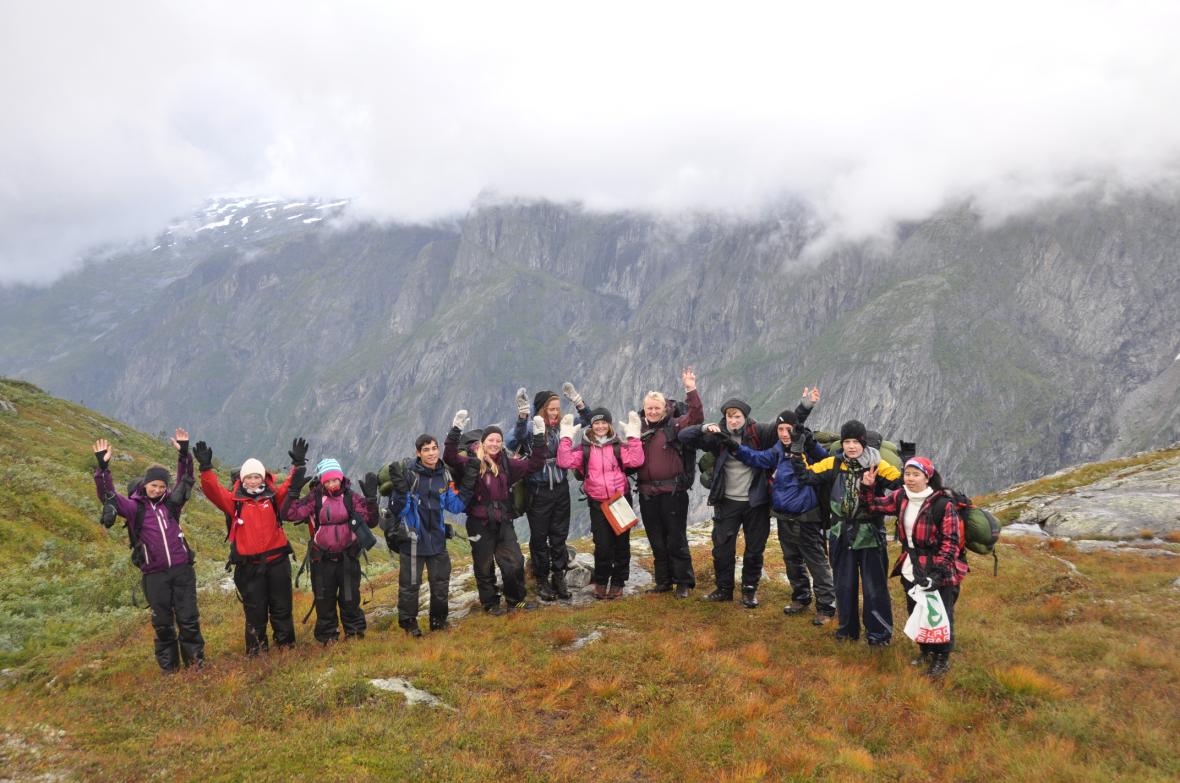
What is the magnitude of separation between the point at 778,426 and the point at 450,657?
784cm

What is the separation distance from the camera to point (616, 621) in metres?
13.5

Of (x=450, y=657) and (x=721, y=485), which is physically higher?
(x=721, y=485)

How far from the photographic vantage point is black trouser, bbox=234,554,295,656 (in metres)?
11.9

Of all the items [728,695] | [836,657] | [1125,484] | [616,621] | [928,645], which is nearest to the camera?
[728,695]

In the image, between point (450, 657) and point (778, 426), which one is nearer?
point (450, 657)

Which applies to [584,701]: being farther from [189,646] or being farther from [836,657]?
[189,646]

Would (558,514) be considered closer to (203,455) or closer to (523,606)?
(523,606)

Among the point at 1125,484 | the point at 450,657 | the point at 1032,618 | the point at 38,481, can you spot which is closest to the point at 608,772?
the point at 450,657

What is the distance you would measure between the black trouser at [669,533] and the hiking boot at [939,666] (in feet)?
17.9

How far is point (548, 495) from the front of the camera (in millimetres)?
14312

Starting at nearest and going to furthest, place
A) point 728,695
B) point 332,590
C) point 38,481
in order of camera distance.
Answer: point 728,695
point 332,590
point 38,481

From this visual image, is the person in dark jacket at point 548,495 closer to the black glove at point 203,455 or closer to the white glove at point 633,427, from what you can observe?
the white glove at point 633,427

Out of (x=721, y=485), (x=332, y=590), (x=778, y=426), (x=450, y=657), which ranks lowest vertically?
(x=450, y=657)

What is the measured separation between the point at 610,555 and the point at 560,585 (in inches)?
56.2
